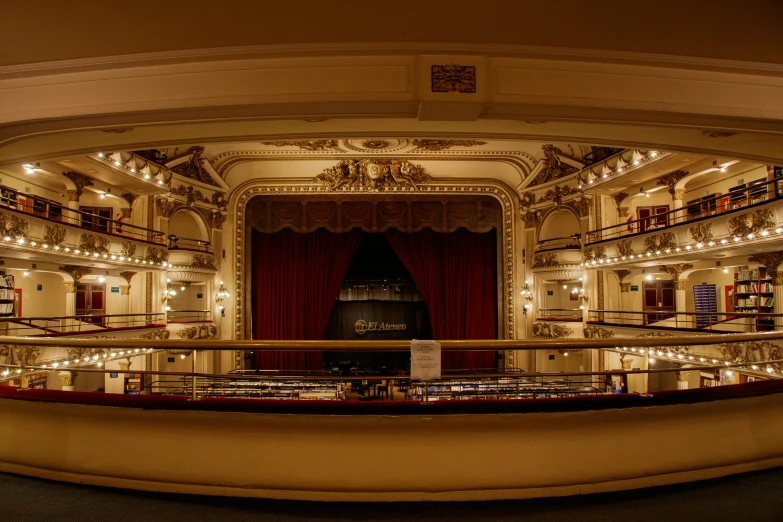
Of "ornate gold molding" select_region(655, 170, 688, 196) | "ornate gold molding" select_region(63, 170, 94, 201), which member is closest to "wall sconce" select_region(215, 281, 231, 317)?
"ornate gold molding" select_region(63, 170, 94, 201)

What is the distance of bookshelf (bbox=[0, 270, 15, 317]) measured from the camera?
9672 millimetres

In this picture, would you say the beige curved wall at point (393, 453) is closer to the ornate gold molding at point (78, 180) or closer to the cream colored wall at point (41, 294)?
the ornate gold molding at point (78, 180)

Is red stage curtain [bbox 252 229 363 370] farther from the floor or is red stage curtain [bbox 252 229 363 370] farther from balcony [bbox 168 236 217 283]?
the floor

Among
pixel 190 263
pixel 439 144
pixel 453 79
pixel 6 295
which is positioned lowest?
pixel 6 295

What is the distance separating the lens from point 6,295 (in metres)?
9.81

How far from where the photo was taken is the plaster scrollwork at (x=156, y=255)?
36.1ft

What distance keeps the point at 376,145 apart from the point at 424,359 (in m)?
11.4

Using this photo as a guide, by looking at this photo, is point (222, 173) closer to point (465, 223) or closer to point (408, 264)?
point (408, 264)

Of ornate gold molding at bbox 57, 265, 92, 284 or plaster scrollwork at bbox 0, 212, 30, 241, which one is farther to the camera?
ornate gold molding at bbox 57, 265, 92, 284

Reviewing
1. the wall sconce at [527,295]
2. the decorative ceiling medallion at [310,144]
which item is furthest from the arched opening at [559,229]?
the decorative ceiling medallion at [310,144]

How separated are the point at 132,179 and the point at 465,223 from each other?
10.1 m

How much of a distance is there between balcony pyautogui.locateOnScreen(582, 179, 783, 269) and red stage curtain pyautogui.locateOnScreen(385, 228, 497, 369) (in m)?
4.44

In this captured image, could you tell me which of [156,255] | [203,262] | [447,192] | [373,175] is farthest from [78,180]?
[447,192]

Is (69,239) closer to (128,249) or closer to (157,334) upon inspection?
(128,249)
